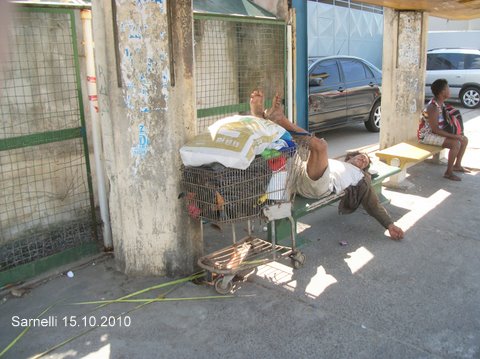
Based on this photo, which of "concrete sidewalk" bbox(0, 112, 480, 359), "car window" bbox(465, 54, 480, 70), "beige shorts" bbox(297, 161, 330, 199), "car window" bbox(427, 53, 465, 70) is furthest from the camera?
"car window" bbox(427, 53, 465, 70)

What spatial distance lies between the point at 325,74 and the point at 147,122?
6.77 meters

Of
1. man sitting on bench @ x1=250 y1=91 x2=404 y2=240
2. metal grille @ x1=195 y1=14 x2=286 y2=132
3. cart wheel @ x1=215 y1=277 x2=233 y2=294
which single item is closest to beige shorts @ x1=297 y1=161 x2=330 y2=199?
man sitting on bench @ x1=250 y1=91 x2=404 y2=240

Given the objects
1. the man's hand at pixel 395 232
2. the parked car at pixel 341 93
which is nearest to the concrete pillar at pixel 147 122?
the man's hand at pixel 395 232

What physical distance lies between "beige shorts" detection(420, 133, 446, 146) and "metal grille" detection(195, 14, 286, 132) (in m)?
2.51

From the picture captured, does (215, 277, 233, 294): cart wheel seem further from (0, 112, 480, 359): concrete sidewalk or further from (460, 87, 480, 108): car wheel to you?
(460, 87, 480, 108): car wheel

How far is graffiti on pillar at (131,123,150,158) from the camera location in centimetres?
399

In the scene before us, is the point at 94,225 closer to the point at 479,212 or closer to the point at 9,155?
the point at 9,155

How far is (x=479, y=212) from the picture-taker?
5.79 metres

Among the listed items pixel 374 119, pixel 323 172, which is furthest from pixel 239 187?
pixel 374 119

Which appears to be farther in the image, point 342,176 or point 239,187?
point 342,176

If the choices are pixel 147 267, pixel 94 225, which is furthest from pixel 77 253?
pixel 147 267

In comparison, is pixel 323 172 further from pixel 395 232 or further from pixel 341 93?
pixel 341 93

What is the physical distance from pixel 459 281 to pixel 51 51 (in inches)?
163

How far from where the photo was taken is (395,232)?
16.4 ft
